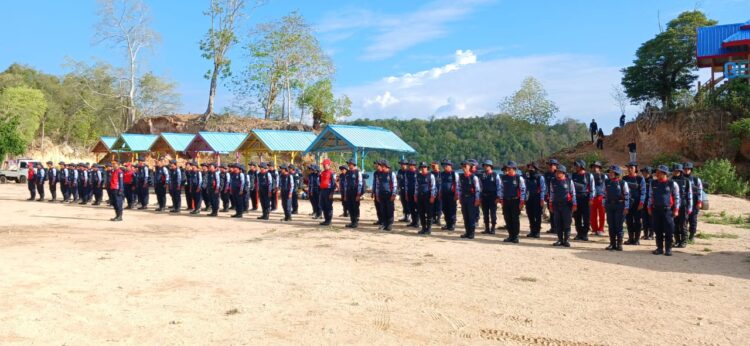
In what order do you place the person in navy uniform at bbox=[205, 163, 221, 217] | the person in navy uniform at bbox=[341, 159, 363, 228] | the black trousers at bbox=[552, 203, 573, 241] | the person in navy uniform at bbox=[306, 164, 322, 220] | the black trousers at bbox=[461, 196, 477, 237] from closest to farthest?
the black trousers at bbox=[552, 203, 573, 241] < the black trousers at bbox=[461, 196, 477, 237] < the person in navy uniform at bbox=[341, 159, 363, 228] < the person in navy uniform at bbox=[306, 164, 322, 220] < the person in navy uniform at bbox=[205, 163, 221, 217]

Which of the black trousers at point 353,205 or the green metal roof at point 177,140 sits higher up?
the green metal roof at point 177,140

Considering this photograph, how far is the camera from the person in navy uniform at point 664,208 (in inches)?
409

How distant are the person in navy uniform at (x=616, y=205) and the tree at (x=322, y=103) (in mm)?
37560

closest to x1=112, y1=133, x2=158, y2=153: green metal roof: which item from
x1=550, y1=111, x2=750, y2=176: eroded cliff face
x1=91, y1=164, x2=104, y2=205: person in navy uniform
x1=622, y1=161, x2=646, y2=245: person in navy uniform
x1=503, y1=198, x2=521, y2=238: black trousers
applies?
x1=91, y1=164, x2=104, y2=205: person in navy uniform

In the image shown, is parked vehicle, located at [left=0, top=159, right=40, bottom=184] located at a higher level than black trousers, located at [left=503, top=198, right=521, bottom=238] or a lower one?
higher

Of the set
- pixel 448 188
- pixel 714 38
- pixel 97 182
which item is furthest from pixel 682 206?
pixel 714 38

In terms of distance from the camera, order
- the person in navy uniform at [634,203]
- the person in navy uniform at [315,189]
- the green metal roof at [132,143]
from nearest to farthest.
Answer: the person in navy uniform at [634,203], the person in navy uniform at [315,189], the green metal roof at [132,143]

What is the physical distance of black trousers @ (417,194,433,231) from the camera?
44.8 ft

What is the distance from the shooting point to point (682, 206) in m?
11.2

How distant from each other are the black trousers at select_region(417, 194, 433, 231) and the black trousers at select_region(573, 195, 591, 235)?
11.0 feet

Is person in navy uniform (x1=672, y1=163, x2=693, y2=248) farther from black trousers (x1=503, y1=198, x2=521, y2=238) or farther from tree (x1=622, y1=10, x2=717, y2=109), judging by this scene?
tree (x1=622, y1=10, x2=717, y2=109)

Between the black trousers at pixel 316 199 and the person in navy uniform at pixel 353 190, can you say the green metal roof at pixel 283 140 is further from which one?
the person in navy uniform at pixel 353 190

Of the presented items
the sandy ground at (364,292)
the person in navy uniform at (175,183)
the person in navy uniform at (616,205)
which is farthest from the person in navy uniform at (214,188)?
the person in navy uniform at (616,205)

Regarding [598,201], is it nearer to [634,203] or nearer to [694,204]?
[634,203]
